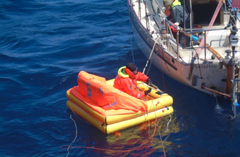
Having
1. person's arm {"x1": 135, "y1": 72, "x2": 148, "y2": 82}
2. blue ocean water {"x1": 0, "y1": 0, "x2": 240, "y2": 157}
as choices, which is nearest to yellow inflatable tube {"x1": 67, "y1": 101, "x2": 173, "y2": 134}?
blue ocean water {"x1": 0, "y1": 0, "x2": 240, "y2": 157}

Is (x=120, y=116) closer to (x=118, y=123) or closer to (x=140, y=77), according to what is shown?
(x=118, y=123)

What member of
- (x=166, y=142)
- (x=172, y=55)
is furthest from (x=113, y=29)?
(x=166, y=142)

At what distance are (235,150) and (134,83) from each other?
2.56m

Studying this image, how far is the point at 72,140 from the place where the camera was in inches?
277

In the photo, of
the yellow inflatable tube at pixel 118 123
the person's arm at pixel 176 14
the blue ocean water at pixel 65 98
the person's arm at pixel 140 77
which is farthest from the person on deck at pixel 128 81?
the person's arm at pixel 176 14

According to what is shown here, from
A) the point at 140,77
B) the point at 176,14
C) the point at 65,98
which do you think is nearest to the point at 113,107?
the point at 140,77

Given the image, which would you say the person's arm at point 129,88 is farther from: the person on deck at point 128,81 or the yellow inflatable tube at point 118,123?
the yellow inflatable tube at point 118,123

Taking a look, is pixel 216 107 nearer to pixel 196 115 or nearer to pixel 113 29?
pixel 196 115

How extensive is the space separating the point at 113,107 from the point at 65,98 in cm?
217

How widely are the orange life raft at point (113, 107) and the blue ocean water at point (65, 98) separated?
0.82 ft

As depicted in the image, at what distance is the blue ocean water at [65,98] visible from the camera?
6.74 meters

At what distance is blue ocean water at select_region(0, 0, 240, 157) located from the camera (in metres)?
6.74

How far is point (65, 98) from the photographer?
8.86 metres

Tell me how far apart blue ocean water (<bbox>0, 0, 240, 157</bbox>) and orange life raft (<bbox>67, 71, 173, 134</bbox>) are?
25 cm
